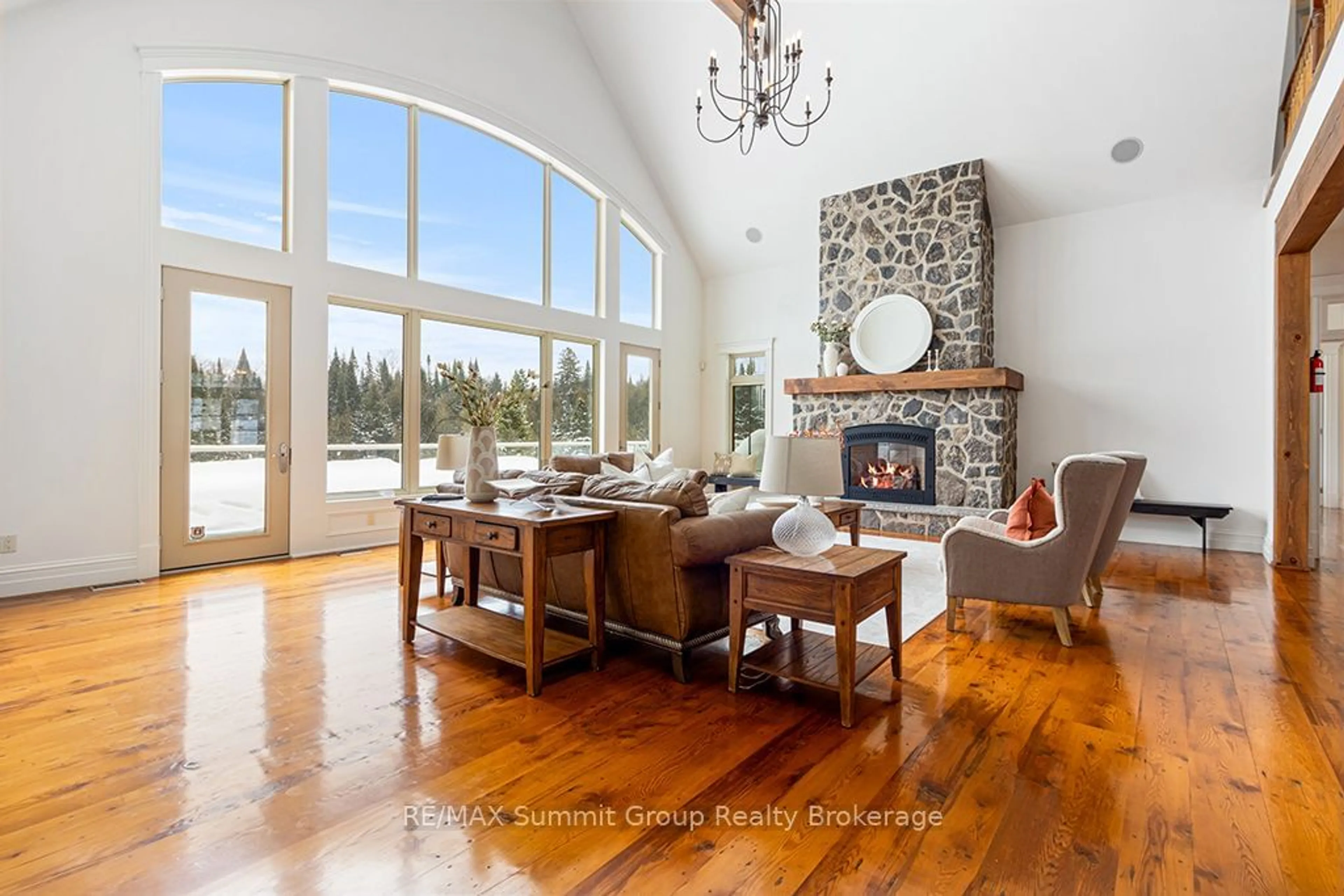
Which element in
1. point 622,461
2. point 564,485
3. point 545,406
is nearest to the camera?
point 564,485

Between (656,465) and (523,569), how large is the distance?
9.57ft

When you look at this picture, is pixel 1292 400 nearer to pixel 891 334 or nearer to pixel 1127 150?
pixel 1127 150

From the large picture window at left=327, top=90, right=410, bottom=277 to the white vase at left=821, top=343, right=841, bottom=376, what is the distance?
475cm

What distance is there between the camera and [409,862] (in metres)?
1.68

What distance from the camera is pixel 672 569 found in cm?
289

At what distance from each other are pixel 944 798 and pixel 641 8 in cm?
768

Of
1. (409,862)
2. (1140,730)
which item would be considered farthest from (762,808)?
(1140,730)

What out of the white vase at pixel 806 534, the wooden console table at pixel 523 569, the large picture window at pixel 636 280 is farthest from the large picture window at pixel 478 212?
the white vase at pixel 806 534

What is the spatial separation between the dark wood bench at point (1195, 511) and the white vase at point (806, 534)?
4453 mm

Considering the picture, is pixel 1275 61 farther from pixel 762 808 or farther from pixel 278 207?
pixel 278 207

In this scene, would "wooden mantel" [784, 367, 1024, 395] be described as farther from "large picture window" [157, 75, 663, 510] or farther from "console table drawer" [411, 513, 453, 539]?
"console table drawer" [411, 513, 453, 539]

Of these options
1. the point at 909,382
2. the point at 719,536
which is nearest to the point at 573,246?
the point at 909,382

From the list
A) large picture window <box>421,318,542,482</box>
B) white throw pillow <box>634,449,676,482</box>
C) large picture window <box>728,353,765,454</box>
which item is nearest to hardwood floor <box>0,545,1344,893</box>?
white throw pillow <box>634,449,676,482</box>

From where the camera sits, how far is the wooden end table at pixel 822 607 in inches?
98.1
